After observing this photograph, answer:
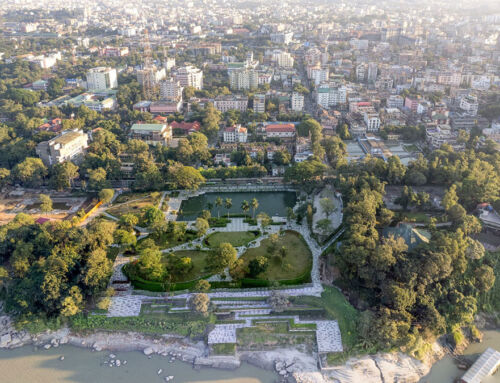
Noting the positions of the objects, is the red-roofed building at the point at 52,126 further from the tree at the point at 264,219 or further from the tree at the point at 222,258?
the tree at the point at 222,258

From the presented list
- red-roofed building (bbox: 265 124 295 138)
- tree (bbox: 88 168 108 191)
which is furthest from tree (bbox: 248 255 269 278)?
red-roofed building (bbox: 265 124 295 138)

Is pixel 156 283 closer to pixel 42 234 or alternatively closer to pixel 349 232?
pixel 42 234

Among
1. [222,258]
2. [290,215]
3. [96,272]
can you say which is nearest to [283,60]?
[290,215]

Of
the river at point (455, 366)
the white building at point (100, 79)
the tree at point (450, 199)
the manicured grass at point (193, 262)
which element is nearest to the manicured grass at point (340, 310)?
the river at point (455, 366)

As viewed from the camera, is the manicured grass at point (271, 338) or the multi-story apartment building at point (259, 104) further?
the multi-story apartment building at point (259, 104)

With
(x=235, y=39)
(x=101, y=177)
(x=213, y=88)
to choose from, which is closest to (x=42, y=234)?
(x=101, y=177)

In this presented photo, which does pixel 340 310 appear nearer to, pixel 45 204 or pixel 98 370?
pixel 98 370
